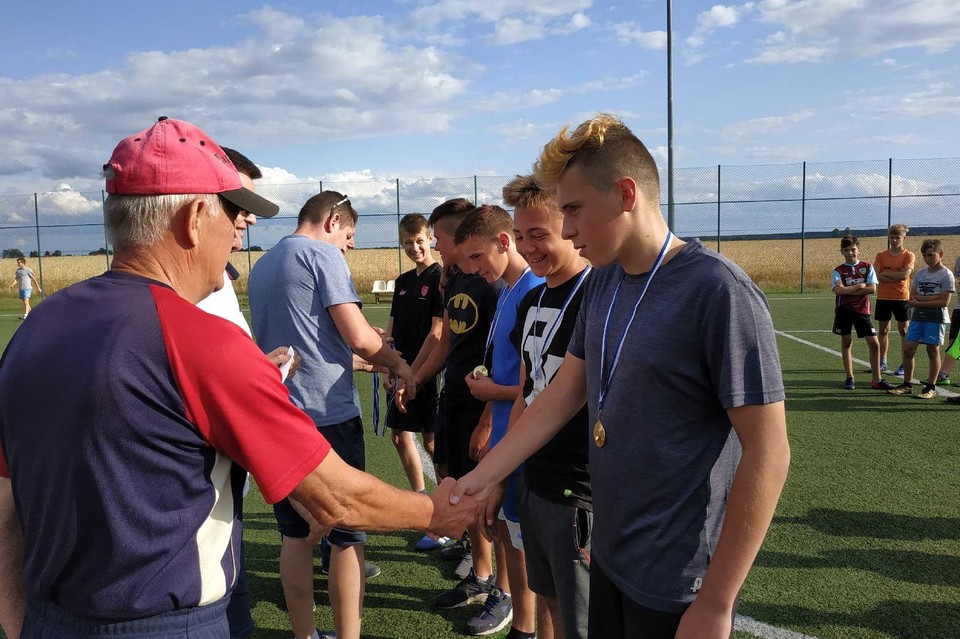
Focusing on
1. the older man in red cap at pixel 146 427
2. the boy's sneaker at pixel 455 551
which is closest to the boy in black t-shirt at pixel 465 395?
the boy's sneaker at pixel 455 551

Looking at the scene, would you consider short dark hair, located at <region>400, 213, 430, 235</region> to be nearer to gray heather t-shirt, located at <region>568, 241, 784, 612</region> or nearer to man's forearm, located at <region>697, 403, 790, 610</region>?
gray heather t-shirt, located at <region>568, 241, 784, 612</region>

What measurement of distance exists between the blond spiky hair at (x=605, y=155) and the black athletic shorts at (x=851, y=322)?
28.5 ft

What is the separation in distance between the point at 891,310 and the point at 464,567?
850 centimetres

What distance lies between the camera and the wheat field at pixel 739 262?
24891mm

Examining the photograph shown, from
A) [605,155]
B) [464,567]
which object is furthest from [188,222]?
[464,567]

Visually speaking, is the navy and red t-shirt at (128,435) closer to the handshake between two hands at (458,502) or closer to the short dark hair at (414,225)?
the handshake between two hands at (458,502)

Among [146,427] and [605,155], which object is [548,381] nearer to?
[605,155]

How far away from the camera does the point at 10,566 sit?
65.2 inches

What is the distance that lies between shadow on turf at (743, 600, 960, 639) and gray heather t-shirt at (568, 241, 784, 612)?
2174mm

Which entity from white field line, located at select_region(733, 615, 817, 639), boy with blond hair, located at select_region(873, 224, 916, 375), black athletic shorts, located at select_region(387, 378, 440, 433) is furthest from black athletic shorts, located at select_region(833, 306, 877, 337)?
white field line, located at select_region(733, 615, 817, 639)

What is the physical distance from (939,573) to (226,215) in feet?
14.7

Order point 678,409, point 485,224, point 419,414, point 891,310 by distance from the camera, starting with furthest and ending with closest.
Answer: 1. point 891,310
2. point 419,414
3. point 485,224
4. point 678,409

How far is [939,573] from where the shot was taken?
4.07 metres

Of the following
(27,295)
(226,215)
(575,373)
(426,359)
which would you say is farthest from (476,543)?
(27,295)
